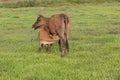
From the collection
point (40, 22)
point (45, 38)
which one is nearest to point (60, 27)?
point (45, 38)

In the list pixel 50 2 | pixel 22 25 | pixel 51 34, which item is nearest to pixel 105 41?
pixel 51 34

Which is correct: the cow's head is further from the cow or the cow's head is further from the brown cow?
the cow

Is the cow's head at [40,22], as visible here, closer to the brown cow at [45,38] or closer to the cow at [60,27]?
the brown cow at [45,38]

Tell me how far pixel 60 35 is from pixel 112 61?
240 centimetres

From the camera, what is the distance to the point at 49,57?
33.3 ft

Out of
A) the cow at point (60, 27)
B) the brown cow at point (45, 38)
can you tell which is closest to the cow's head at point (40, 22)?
the brown cow at point (45, 38)

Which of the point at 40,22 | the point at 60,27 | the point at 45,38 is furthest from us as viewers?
the point at 40,22

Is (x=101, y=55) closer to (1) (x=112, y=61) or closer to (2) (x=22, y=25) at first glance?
(1) (x=112, y=61)

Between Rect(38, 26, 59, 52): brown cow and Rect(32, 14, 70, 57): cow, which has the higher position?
Rect(32, 14, 70, 57): cow

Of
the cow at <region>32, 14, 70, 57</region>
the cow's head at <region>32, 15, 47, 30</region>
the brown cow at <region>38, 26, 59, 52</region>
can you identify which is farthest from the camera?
the cow's head at <region>32, 15, 47, 30</region>

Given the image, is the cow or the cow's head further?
the cow's head

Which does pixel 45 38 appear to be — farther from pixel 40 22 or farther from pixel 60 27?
pixel 60 27

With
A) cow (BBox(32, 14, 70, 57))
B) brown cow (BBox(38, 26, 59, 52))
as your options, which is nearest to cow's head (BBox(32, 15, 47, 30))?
brown cow (BBox(38, 26, 59, 52))

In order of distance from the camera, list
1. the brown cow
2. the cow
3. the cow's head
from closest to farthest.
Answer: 1. the cow
2. the brown cow
3. the cow's head
